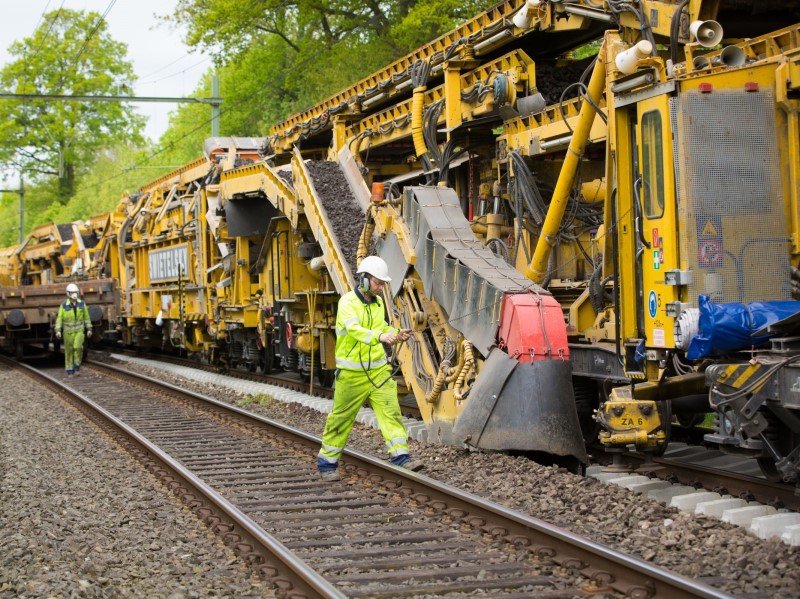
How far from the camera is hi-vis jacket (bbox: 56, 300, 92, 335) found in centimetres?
2114

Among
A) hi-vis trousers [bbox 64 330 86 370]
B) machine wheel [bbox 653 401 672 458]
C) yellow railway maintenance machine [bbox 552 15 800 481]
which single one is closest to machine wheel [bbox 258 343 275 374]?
Result: hi-vis trousers [bbox 64 330 86 370]

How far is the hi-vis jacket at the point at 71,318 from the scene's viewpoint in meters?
21.1

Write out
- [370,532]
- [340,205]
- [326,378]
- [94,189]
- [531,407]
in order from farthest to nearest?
[94,189] → [326,378] → [340,205] → [531,407] → [370,532]

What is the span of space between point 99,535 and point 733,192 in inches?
191

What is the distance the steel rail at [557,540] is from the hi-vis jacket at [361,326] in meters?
0.88

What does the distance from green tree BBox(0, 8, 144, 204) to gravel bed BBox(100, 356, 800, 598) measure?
5548 centimetres

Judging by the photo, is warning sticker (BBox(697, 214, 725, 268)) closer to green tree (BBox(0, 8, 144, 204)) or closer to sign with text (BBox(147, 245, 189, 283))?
sign with text (BBox(147, 245, 189, 283))

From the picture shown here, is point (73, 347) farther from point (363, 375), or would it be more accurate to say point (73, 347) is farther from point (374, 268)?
point (374, 268)

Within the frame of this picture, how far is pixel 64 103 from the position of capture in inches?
2445

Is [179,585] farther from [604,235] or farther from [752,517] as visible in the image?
[604,235]

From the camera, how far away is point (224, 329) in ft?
65.5

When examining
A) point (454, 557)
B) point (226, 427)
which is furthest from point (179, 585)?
point (226, 427)

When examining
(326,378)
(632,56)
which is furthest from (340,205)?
(632,56)

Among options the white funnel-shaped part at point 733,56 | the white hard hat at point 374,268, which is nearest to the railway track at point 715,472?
the white hard hat at point 374,268
